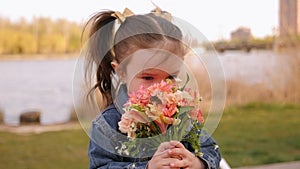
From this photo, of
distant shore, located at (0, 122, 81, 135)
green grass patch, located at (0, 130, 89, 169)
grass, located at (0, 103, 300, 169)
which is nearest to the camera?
green grass patch, located at (0, 130, 89, 169)

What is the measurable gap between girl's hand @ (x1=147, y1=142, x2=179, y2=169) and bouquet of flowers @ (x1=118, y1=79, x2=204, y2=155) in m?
0.03

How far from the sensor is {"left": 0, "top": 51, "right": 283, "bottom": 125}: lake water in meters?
6.41

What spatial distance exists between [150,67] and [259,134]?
537 centimetres

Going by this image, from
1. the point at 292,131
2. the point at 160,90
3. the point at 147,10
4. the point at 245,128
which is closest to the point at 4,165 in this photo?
the point at 245,128

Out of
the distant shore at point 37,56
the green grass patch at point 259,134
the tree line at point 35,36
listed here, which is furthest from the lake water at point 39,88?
the green grass patch at point 259,134

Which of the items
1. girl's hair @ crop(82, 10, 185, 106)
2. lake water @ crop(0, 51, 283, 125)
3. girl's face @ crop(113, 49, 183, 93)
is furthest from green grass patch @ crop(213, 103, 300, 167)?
girl's face @ crop(113, 49, 183, 93)

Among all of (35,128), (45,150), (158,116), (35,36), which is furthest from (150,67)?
(35,128)

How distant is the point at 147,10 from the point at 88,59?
11.4 inches

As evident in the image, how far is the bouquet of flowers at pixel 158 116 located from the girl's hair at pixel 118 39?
0.63ft

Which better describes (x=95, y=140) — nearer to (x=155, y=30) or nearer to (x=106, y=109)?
(x=106, y=109)

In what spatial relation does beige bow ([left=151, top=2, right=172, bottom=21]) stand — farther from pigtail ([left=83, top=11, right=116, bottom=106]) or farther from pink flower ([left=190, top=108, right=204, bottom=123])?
pink flower ([left=190, top=108, right=204, bottom=123])

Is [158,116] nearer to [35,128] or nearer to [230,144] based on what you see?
[230,144]

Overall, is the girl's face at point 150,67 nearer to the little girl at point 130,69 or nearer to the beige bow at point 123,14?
the little girl at point 130,69

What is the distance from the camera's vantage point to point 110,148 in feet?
4.58
